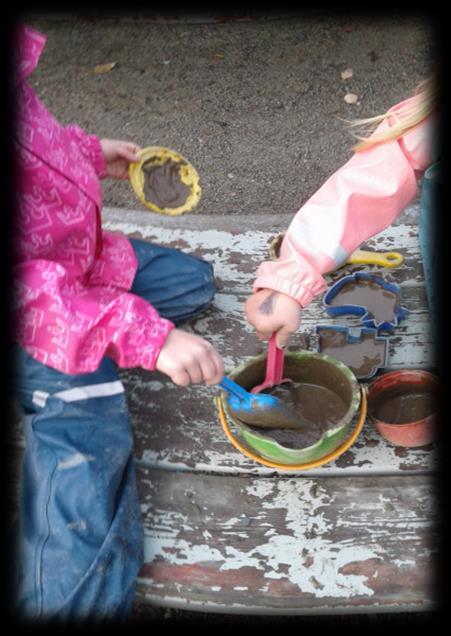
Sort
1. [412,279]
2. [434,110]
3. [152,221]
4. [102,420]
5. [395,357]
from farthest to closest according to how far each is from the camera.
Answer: [152,221], [412,279], [395,357], [102,420], [434,110]

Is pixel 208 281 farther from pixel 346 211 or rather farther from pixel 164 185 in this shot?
pixel 346 211

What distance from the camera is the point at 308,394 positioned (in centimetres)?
125

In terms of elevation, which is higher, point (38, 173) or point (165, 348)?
point (38, 173)

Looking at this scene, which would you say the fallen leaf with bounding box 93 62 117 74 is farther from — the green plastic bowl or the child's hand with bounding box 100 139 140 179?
the green plastic bowl

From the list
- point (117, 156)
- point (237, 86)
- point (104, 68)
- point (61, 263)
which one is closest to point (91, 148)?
point (117, 156)

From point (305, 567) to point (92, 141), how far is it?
832 millimetres

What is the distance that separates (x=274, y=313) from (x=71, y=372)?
311 millimetres

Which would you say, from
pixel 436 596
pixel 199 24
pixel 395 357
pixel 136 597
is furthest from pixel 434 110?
pixel 199 24

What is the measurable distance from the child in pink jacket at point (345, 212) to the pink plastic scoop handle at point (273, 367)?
0.03 metres

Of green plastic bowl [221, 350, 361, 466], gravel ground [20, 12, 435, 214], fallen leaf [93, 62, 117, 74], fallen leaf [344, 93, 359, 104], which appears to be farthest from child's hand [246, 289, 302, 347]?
fallen leaf [93, 62, 117, 74]

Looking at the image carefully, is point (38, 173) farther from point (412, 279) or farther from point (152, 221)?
point (412, 279)

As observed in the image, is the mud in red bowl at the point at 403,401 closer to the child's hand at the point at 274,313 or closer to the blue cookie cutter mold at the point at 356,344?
the blue cookie cutter mold at the point at 356,344

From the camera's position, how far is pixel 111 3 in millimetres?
2770

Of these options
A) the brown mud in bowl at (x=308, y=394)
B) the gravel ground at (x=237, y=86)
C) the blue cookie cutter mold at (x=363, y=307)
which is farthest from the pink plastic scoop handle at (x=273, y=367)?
the gravel ground at (x=237, y=86)
